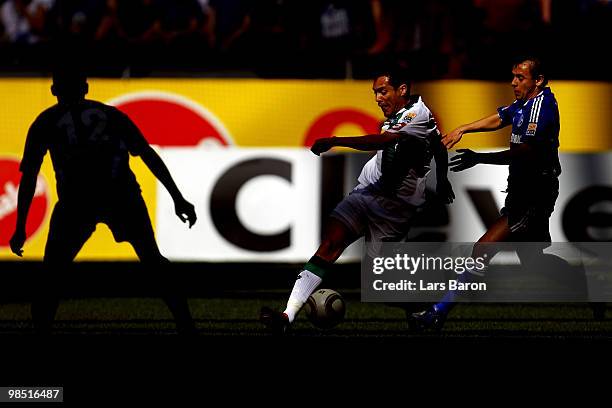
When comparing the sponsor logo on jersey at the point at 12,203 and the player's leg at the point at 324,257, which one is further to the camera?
the sponsor logo on jersey at the point at 12,203

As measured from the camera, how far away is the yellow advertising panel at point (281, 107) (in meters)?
15.9

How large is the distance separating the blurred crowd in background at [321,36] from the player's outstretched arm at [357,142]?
7629 millimetres

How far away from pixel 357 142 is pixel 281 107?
7360 millimetres

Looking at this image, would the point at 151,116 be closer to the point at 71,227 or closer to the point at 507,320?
the point at 507,320

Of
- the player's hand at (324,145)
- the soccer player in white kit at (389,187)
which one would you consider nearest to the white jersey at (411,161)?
the soccer player in white kit at (389,187)

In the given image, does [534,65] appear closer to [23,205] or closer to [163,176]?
[163,176]

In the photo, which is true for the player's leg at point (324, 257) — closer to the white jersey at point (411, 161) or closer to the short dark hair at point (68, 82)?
the white jersey at point (411, 161)

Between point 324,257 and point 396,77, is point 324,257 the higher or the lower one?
the lower one

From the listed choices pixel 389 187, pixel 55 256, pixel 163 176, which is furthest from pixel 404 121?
pixel 55 256

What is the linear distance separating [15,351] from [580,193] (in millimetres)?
8319

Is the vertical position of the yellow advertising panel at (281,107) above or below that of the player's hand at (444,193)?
above

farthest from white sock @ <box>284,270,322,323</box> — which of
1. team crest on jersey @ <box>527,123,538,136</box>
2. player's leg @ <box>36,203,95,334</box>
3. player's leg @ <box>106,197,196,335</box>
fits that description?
team crest on jersey @ <box>527,123,538,136</box>

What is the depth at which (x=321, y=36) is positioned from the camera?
55.6 ft

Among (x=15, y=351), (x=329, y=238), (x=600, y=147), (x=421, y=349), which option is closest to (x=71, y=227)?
(x=15, y=351)
